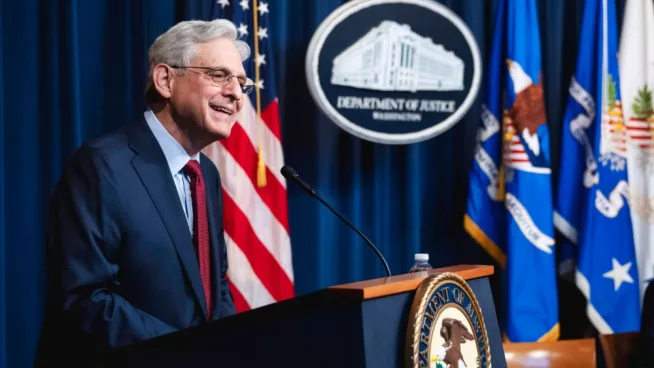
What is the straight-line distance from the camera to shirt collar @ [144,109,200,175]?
2311 millimetres

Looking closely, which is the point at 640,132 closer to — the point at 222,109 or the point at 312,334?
the point at 222,109

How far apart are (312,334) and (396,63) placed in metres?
2.91

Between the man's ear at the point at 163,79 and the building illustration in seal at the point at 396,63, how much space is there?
1.71 meters

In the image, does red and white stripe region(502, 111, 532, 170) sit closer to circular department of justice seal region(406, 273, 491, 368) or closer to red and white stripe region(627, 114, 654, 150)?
red and white stripe region(627, 114, 654, 150)

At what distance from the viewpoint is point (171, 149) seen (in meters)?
2.33

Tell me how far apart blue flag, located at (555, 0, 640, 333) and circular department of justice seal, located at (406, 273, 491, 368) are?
2.95 m

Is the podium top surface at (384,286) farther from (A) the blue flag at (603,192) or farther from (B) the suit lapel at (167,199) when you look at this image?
(A) the blue flag at (603,192)

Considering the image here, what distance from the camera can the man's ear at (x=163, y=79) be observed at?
2385mm

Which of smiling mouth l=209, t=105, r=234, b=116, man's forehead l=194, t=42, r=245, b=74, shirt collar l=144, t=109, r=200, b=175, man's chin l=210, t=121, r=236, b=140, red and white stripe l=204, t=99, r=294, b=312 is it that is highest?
man's forehead l=194, t=42, r=245, b=74

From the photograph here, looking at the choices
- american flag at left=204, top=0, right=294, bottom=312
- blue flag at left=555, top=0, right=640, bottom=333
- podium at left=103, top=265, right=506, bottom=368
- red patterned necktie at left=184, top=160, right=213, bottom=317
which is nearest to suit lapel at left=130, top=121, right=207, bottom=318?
red patterned necktie at left=184, top=160, right=213, bottom=317

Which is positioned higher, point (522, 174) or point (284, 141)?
point (284, 141)

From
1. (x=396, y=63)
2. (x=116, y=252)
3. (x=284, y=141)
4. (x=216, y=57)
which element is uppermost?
(x=396, y=63)

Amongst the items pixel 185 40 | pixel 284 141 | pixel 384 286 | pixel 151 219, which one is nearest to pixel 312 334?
pixel 384 286

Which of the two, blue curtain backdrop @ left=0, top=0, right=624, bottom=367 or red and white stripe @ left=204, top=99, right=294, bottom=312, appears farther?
red and white stripe @ left=204, top=99, right=294, bottom=312
